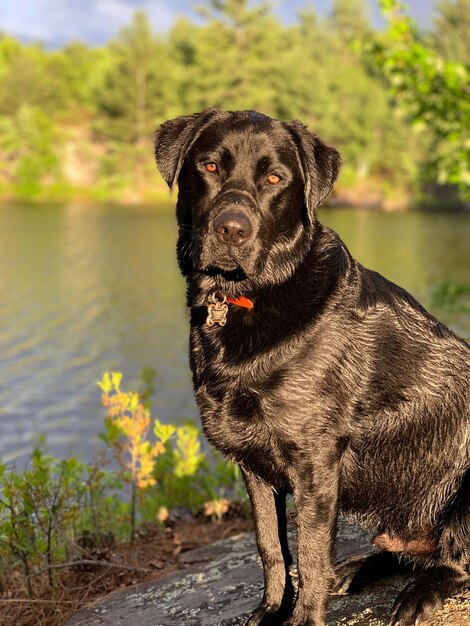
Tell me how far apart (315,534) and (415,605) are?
24.2 inches

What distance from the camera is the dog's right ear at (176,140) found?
3.91 meters

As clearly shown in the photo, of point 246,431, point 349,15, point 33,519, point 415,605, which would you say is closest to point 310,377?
point 246,431

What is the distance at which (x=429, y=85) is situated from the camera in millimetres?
10180

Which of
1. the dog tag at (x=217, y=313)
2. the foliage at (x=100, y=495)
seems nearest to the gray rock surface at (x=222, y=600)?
the foliage at (x=100, y=495)

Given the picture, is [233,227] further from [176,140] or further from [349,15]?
[349,15]

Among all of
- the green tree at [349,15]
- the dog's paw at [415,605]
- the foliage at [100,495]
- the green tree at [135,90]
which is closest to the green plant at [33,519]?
the foliage at [100,495]

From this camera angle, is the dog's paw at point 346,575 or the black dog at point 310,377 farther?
the dog's paw at point 346,575

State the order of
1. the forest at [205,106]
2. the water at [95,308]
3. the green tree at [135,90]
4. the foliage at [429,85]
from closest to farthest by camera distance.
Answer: the foliage at [429,85]
the water at [95,308]
the forest at [205,106]
the green tree at [135,90]

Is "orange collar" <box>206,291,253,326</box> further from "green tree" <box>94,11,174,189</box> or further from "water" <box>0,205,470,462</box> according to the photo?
"green tree" <box>94,11,174,189</box>

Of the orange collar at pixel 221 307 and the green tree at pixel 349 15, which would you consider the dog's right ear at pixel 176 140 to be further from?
the green tree at pixel 349 15

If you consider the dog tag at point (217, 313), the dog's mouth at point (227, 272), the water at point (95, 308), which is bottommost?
the water at point (95, 308)

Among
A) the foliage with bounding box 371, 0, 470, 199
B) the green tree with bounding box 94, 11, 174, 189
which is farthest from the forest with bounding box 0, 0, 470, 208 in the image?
the foliage with bounding box 371, 0, 470, 199

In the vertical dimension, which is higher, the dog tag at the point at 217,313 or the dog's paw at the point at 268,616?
the dog tag at the point at 217,313

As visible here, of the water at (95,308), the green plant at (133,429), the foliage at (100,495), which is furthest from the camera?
the water at (95,308)
